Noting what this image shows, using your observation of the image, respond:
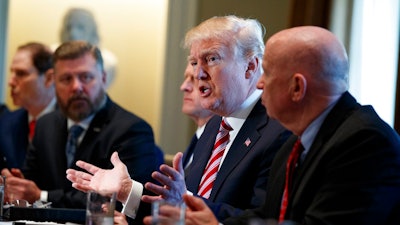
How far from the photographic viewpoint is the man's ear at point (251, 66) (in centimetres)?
407

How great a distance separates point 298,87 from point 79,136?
250cm

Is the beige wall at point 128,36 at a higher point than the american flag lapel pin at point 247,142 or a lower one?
lower

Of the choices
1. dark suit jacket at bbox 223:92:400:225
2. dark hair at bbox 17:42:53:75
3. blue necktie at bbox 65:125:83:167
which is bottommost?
blue necktie at bbox 65:125:83:167

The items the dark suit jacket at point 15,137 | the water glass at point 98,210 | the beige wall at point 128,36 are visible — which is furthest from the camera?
the beige wall at point 128,36

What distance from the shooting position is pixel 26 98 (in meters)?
6.51

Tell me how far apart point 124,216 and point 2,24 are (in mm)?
4990

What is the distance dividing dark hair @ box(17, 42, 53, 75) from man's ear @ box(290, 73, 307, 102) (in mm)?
3841

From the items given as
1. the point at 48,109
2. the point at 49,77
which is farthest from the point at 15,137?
the point at 49,77

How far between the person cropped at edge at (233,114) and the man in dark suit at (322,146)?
445 millimetres

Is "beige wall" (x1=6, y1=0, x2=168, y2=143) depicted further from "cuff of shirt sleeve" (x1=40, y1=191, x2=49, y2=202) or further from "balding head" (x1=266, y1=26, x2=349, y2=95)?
"balding head" (x1=266, y1=26, x2=349, y2=95)

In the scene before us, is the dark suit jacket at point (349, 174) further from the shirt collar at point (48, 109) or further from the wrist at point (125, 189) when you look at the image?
the shirt collar at point (48, 109)

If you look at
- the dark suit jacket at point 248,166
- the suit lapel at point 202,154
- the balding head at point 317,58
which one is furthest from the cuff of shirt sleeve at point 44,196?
the balding head at point 317,58

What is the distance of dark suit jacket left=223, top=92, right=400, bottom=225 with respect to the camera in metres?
2.85

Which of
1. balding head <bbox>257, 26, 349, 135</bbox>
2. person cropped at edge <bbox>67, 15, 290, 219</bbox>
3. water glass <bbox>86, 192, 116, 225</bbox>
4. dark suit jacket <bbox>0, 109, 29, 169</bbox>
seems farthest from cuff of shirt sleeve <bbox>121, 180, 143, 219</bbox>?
dark suit jacket <bbox>0, 109, 29, 169</bbox>
